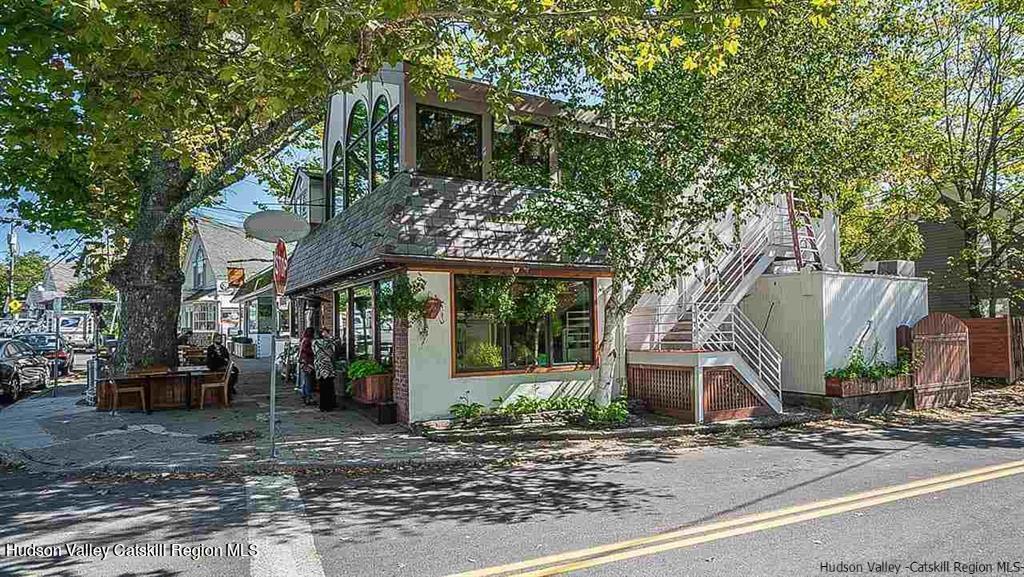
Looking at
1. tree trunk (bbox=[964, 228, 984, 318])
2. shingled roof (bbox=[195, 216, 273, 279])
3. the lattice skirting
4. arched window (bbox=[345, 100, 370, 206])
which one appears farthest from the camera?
shingled roof (bbox=[195, 216, 273, 279])

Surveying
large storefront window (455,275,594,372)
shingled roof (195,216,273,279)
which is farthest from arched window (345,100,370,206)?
shingled roof (195,216,273,279)

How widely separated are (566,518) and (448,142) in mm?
7692

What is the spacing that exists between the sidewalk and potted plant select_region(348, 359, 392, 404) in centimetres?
42

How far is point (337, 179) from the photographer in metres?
16.2

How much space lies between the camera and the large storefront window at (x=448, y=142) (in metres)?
11.8

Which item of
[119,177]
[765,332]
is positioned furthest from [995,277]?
[119,177]

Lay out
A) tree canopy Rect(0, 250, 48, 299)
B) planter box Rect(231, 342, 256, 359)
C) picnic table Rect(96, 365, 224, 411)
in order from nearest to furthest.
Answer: picnic table Rect(96, 365, 224, 411), planter box Rect(231, 342, 256, 359), tree canopy Rect(0, 250, 48, 299)

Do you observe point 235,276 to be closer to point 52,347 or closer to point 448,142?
point 52,347

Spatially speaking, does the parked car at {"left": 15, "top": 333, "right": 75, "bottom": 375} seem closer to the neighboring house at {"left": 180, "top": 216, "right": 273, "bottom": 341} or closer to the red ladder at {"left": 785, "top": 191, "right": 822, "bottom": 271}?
the neighboring house at {"left": 180, "top": 216, "right": 273, "bottom": 341}

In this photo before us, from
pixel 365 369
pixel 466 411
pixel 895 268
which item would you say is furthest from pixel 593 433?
pixel 895 268

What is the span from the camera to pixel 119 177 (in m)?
16.1

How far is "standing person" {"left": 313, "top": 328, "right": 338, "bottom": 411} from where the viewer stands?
13195 millimetres

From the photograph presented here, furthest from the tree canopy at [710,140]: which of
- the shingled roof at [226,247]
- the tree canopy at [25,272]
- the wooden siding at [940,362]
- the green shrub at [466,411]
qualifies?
the tree canopy at [25,272]

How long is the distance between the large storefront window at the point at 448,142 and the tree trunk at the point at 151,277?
6.32 metres
